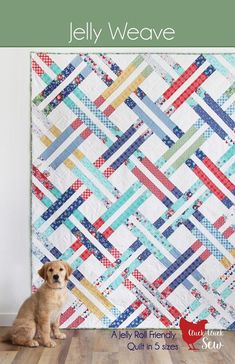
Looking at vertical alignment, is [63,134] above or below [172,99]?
above

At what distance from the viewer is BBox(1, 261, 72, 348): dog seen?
3.17m

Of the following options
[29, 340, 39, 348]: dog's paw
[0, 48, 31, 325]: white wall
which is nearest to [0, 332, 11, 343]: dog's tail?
[29, 340, 39, 348]: dog's paw

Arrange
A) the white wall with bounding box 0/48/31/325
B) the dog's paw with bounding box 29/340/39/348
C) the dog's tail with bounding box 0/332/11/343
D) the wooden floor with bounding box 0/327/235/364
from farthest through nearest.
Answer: the white wall with bounding box 0/48/31/325 → the dog's tail with bounding box 0/332/11/343 → the dog's paw with bounding box 29/340/39/348 → the wooden floor with bounding box 0/327/235/364

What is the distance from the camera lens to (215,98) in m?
3.67

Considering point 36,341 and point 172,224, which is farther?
point 172,224

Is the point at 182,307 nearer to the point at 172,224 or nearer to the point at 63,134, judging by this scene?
the point at 172,224

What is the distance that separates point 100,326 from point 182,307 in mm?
513

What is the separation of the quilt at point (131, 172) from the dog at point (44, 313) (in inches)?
14.0

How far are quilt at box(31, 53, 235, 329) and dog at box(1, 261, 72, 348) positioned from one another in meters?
0.36

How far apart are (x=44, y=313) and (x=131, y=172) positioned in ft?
3.28

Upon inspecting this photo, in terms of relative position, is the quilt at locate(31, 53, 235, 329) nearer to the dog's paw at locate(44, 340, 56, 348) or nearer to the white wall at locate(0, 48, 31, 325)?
the white wall at locate(0, 48, 31, 325)

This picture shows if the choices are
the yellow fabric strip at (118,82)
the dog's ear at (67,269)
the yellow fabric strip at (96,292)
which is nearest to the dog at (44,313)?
the dog's ear at (67,269)

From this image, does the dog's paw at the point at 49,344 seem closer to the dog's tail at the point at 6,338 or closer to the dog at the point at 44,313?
the dog at the point at 44,313
